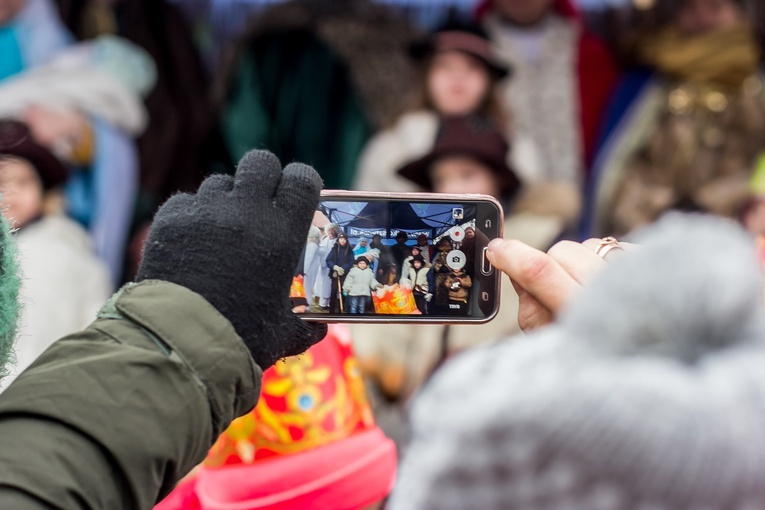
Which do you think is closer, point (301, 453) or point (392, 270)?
point (392, 270)

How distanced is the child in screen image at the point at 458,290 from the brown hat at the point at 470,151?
164 cm

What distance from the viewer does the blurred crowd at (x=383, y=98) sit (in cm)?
316

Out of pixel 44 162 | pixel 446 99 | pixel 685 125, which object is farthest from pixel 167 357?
pixel 685 125

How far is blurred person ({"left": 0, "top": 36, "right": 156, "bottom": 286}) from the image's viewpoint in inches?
125

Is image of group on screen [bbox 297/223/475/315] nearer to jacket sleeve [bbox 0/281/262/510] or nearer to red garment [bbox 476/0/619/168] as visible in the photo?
jacket sleeve [bbox 0/281/262/510]

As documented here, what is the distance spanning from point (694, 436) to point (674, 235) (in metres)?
0.10

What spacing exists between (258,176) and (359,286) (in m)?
0.28

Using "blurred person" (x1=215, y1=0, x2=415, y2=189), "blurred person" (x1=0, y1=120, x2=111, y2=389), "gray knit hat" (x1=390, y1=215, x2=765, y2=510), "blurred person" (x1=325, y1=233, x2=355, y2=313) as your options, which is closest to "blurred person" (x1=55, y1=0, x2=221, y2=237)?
"blurred person" (x1=215, y1=0, x2=415, y2=189)

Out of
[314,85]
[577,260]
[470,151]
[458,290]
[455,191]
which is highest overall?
[577,260]

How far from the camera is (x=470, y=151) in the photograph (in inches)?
109

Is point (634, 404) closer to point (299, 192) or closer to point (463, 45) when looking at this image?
point (299, 192)

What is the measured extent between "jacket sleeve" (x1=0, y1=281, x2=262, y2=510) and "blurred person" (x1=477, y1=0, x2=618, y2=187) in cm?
249

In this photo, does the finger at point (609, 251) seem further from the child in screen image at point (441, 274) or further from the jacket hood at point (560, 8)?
the jacket hood at point (560, 8)

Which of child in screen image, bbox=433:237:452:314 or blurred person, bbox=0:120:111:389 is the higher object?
child in screen image, bbox=433:237:452:314
